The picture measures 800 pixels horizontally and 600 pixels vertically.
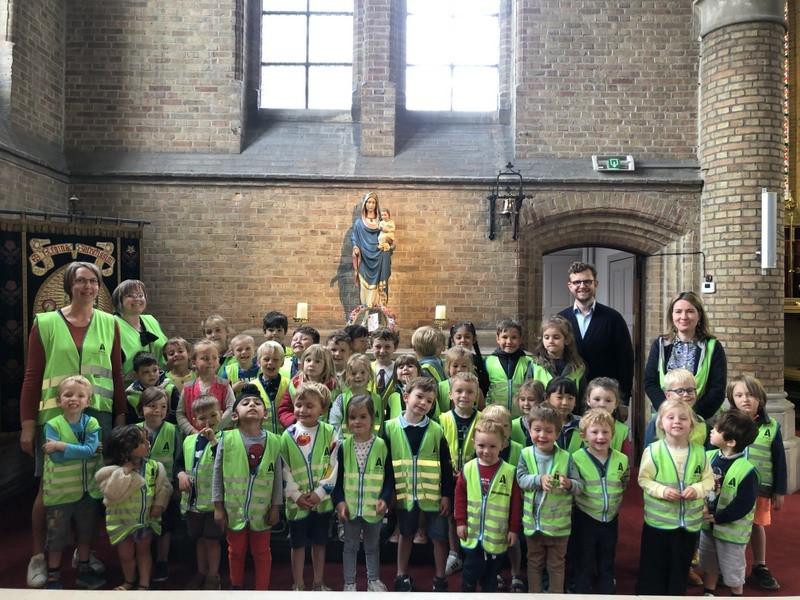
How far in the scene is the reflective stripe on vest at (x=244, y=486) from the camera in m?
3.56

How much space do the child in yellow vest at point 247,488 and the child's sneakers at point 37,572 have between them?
1.26 meters

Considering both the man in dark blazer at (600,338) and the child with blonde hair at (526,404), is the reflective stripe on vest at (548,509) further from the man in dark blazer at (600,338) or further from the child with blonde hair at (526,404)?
the man in dark blazer at (600,338)

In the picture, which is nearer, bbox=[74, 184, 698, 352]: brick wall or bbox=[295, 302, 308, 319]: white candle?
bbox=[295, 302, 308, 319]: white candle

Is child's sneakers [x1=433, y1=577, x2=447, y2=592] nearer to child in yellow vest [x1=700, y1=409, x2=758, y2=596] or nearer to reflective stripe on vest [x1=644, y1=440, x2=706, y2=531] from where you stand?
reflective stripe on vest [x1=644, y1=440, x2=706, y2=531]

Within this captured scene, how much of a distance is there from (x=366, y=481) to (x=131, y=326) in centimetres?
211

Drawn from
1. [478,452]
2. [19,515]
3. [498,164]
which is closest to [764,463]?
[478,452]

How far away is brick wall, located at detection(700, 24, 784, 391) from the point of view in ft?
24.2

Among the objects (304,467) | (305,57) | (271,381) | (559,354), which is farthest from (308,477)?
(305,57)

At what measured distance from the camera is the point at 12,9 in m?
7.14

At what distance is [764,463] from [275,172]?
6.00 m

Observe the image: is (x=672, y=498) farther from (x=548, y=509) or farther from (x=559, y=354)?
(x=559, y=354)

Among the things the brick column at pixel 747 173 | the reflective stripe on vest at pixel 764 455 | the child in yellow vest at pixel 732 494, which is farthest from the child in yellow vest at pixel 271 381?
the brick column at pixel 747 173

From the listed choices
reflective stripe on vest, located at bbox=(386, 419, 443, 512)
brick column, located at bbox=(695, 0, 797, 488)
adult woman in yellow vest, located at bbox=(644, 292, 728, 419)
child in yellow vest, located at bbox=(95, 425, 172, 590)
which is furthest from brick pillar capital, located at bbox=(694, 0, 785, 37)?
child in yellow vest, located at bbox=(95, 425, 172, 590)

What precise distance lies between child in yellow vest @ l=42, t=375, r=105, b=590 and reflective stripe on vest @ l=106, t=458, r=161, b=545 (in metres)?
0.31
